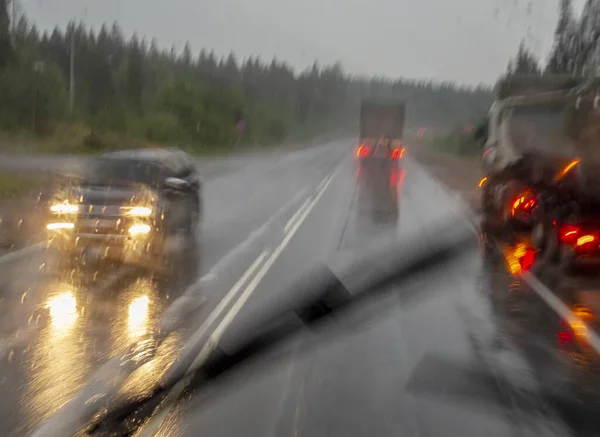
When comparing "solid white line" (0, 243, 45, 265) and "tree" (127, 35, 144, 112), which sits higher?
"solid white line" (0, 243, 45, 265)

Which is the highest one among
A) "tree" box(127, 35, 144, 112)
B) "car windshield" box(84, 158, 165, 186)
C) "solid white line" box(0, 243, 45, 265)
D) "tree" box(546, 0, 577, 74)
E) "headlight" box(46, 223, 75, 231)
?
"tree" box(546, 0, 577, 74)

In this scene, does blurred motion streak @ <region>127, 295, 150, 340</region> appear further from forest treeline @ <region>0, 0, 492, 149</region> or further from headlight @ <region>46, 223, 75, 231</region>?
forest treeline @ <region>0, 0, 492, 149</region>

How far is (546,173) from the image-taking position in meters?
13.9

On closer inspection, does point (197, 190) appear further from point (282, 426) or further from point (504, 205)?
point (282, 426)

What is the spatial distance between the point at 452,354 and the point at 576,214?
5.68 metres

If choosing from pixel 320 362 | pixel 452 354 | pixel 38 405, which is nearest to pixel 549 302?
pixel 452 354

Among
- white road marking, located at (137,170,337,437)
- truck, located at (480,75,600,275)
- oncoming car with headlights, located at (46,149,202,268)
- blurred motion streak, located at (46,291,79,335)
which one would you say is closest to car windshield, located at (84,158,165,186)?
oncoming car with headlights, located at (46,149,202,268)

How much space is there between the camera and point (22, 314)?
8688 mm

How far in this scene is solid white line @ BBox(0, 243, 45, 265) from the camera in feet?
40.9

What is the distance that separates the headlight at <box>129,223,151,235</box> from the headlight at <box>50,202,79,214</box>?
86cm

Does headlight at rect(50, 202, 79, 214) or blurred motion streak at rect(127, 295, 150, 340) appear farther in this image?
headlight at rect(50, 202, 79, 214)

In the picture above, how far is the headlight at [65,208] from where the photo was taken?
1222 centimetres

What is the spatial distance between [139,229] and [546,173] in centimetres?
677

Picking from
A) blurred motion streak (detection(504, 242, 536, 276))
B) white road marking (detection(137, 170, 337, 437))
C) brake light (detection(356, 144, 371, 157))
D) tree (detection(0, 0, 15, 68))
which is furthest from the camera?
brake light (detection(356, 144, 371, 157))
